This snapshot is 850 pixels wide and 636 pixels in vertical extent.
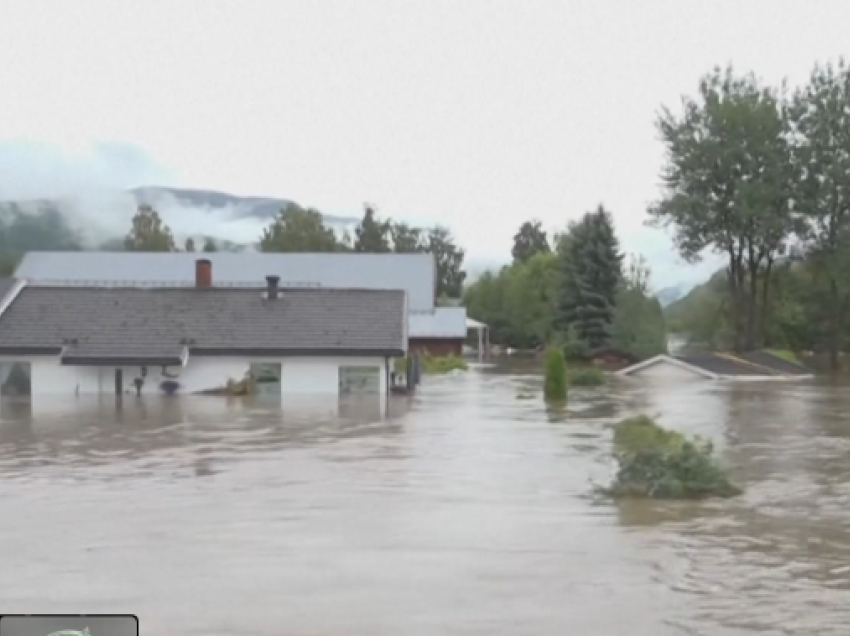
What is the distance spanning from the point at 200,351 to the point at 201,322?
1.71 m

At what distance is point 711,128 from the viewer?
202ft

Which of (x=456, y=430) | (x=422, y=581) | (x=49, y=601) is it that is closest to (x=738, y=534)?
(x=422, y=581)

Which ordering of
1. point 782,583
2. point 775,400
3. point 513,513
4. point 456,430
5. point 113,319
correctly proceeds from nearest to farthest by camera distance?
point 782,583, point 513,513, point 456,430, point 775,400, point 113,319

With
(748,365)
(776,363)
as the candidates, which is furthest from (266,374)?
(776,363)

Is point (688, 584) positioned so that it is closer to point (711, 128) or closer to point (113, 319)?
point (113, 319)

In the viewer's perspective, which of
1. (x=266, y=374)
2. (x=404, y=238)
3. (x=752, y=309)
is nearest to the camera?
(x=266, y=374)

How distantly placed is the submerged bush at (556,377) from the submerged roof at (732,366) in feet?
55.9

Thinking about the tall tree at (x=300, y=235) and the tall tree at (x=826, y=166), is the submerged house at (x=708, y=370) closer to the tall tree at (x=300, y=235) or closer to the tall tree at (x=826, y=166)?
the tall tree at (x=826, y=166)

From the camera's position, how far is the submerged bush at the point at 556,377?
34219 mm

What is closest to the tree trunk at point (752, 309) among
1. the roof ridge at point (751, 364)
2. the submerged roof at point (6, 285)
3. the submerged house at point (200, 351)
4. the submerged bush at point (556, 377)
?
the roof ridge at point (751, 364)

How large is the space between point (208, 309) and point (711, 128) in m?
32.6

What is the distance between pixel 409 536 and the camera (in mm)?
12336

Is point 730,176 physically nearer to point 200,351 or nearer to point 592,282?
point 592,282

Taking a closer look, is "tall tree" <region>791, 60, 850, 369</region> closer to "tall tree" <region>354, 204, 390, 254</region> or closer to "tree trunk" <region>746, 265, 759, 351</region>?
"tree trunk" <region>746, 265, 759, 351</region>
